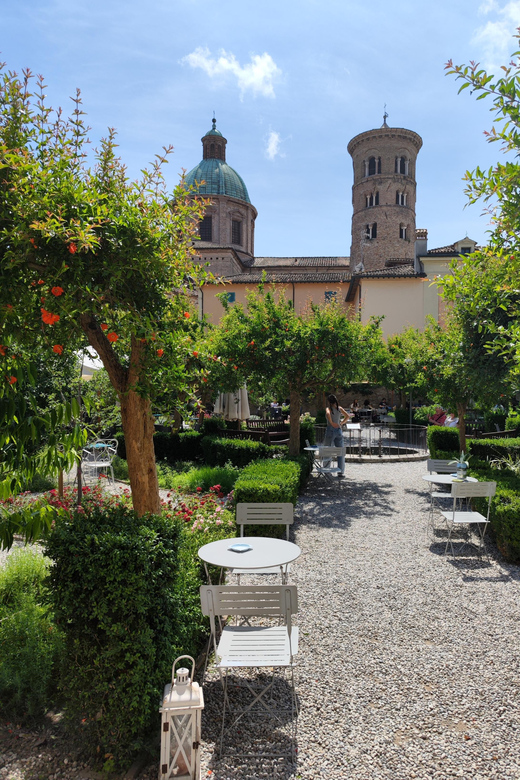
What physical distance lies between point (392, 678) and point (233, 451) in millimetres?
→ 7422

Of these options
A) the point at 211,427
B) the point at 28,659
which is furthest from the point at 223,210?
the point at 28,659

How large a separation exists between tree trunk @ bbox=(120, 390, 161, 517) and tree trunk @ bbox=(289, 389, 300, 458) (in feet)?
23.6

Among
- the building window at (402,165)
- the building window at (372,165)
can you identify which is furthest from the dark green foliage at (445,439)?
the building window at (402,165)

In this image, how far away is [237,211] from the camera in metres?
48.7

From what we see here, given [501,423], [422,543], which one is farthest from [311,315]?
[501,423]

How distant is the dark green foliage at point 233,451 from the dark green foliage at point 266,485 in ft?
7.52

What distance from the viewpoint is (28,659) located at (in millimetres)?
3311

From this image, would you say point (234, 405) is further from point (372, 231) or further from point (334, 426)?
point (372, 231)

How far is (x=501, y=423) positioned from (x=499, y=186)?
17377mm

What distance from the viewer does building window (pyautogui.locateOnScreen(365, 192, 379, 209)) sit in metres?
45.7

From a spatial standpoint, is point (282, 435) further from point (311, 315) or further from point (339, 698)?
point (339, 698)

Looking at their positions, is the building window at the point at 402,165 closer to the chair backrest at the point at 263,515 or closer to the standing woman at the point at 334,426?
the standing woman at the point at 334,426

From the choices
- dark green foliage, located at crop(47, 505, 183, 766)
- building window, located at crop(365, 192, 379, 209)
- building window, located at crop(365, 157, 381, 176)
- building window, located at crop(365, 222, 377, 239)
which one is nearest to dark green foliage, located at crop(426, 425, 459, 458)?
dark green foliage, located at crop(47, 505, 183, 766)

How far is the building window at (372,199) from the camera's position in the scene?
150 feet
